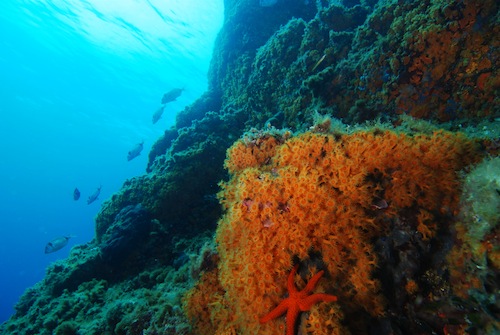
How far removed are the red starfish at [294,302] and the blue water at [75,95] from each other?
26150 millimetres

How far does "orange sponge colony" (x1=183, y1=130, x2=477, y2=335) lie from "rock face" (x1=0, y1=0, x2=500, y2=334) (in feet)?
0.33

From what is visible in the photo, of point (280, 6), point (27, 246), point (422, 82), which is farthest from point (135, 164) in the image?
point (422, 82)

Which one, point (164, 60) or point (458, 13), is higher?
point (164, 60)

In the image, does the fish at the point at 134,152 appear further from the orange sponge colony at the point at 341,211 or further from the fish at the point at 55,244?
the orange sponge colony at the point at 341,211

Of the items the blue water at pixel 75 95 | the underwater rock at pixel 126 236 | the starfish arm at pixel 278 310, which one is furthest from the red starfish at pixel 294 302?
the blue water at pixel 75 95

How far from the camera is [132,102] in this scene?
172ft

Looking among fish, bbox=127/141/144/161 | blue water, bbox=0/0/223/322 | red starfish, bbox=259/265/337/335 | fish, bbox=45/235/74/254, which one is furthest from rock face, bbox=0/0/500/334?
blue water, bbox=0/0/223/322

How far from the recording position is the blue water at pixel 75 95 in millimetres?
27641

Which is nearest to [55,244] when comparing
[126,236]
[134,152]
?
[134,152]

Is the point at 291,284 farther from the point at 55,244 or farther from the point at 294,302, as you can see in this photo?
the point at 55,244

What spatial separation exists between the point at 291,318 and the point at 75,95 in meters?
64.6

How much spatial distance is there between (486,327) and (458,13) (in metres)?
5.64

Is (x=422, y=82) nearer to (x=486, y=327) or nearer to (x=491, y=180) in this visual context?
(x=491, y=180)

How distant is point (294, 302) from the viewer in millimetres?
2723
